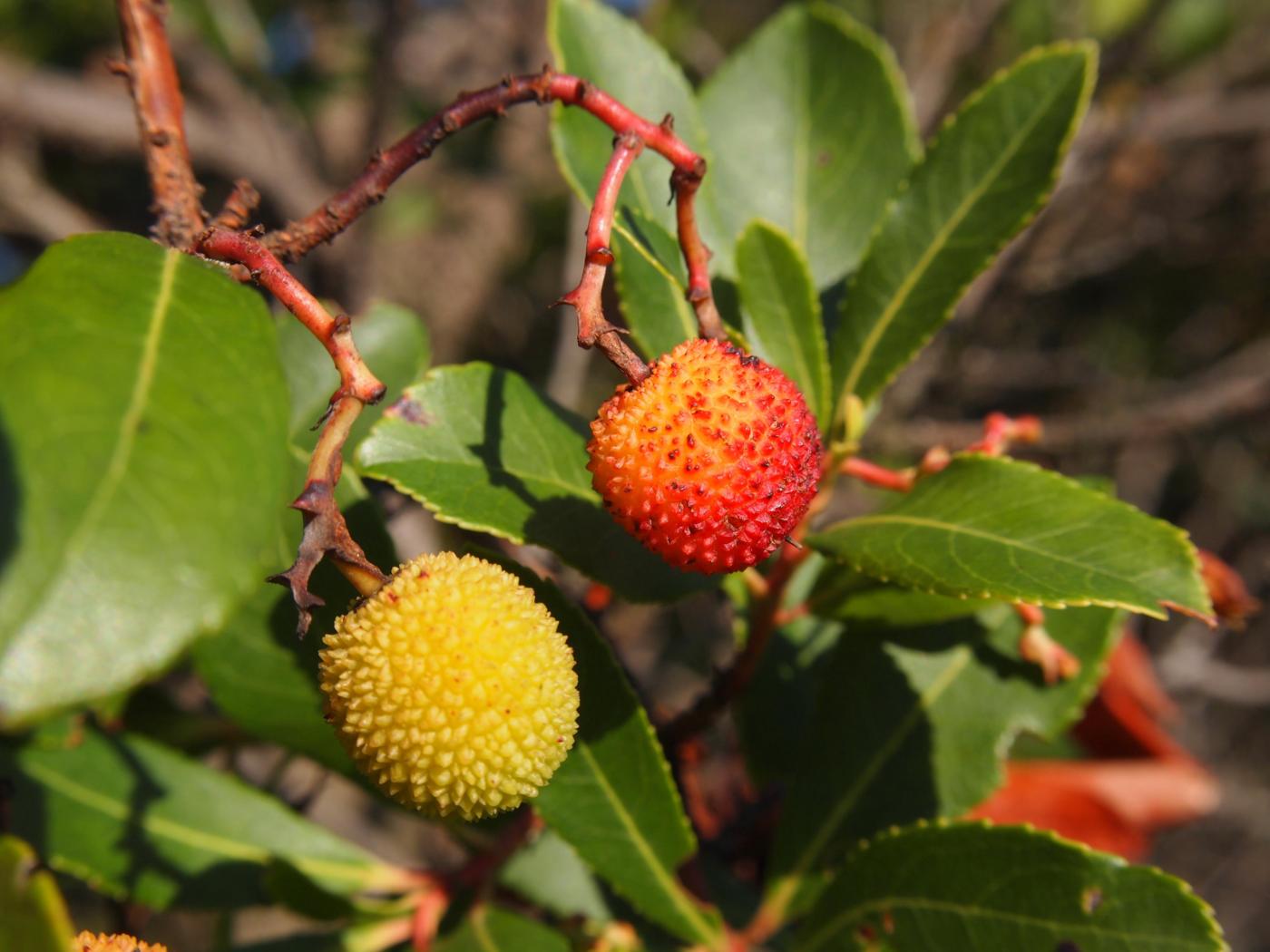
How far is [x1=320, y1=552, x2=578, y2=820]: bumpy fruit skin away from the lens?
83 centimetres

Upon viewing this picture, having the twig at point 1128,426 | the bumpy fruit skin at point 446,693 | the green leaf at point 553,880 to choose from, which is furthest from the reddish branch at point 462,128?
the twig at point 1128,426

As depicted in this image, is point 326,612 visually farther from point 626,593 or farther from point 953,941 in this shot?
point 953,941

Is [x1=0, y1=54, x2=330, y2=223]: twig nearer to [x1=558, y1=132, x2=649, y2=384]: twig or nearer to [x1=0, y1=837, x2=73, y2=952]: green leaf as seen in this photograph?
[x1=558, y1=132, x2=649, y2=384]: twig

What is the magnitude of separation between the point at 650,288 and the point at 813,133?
0.44 metres

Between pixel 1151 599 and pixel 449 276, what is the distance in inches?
152

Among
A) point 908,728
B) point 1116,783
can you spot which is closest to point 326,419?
point 908,728

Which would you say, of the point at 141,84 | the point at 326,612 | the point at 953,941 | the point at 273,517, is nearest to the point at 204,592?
the point at 273,517

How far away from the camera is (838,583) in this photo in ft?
4.03

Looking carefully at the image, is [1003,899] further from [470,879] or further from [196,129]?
[196,129]

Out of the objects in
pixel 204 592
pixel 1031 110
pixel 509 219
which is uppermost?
pixel 509 219

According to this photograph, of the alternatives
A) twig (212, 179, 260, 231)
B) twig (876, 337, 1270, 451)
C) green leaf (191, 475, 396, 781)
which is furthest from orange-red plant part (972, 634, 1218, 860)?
twig (212, 179, 260, 231)

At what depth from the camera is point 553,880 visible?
1.44m

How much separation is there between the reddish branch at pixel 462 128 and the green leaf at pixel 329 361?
1.37 ft

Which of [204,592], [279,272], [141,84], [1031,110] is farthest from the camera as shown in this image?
[1031,110]
